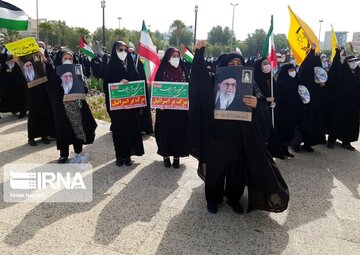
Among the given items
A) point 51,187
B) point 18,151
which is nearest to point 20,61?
point 18,151

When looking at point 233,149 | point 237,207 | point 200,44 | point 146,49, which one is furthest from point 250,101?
point 146,49

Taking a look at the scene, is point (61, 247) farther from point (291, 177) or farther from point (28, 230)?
point (291, 177)

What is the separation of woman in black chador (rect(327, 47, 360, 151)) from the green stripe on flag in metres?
5.86

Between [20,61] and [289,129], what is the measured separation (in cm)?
472

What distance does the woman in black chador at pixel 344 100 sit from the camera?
22.0ft

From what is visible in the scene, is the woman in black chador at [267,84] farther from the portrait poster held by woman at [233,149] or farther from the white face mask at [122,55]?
the white face mask at [122,55]

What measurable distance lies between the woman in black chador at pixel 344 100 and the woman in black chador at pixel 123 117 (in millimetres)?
3884

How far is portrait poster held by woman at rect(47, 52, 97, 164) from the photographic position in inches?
194

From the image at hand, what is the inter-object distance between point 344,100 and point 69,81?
5052mm

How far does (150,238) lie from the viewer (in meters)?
3.26

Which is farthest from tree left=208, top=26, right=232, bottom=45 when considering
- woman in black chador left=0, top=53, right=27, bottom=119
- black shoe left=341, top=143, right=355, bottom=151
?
black shoe left=341, top=143, right=355, bottom=151

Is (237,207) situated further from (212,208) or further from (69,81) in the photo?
(69,81)

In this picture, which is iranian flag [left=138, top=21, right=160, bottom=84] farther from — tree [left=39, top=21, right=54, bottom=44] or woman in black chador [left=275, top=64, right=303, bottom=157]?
tree [left=39, top=21, right=54, bottom=44]

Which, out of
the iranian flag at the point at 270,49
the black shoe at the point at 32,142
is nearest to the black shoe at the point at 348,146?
the iranian flag at the point at 270,49
